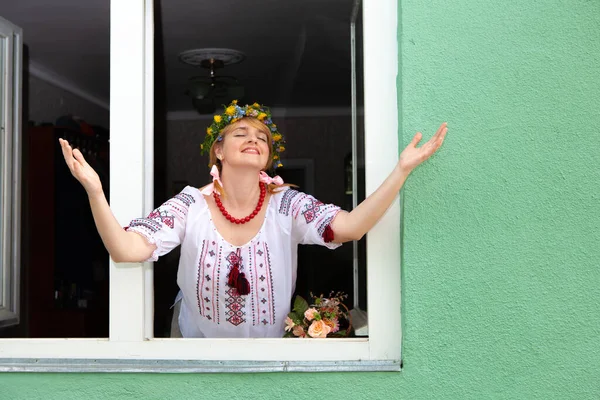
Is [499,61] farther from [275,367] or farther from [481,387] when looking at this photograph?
[275,367]

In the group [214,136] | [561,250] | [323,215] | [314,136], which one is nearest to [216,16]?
Result: [214,136]

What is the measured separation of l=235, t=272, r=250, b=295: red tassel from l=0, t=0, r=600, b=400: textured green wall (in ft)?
1.66

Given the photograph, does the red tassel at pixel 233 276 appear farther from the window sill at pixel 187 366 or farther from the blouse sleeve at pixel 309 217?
the window sill at pixel 187 366

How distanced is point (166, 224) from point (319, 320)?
65cm

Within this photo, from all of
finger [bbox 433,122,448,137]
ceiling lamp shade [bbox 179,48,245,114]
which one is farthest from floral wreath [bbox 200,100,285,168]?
ceiling lamp shade [bbox 179,48,245,114]

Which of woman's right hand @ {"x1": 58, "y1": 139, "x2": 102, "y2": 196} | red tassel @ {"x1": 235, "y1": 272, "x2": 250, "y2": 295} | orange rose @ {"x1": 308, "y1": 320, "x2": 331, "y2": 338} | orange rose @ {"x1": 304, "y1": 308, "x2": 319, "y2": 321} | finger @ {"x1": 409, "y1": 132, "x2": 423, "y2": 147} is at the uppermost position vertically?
finger @ {"x1": 409, "y1": 132, "x2": 423, "y2": 147}

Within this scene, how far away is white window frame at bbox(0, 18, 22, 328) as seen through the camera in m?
3.49

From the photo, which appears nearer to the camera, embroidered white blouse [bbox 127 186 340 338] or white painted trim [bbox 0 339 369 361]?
white painted trim [bbox 0 339 369 361]

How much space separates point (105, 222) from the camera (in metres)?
2.27

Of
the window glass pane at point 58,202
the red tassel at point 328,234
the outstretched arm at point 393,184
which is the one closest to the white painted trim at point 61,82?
the window glass pane at point 58,202

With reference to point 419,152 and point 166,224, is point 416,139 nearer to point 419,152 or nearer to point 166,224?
point 419,152

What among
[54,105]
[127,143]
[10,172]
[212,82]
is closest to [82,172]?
[127,143]

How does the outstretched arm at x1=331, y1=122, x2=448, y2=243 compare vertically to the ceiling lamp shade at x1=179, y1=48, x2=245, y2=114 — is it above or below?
below

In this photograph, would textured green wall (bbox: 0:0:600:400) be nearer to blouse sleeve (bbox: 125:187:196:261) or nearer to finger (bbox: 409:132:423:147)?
finger (bbox: 409:132:423:147)
